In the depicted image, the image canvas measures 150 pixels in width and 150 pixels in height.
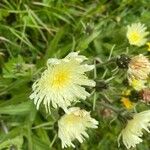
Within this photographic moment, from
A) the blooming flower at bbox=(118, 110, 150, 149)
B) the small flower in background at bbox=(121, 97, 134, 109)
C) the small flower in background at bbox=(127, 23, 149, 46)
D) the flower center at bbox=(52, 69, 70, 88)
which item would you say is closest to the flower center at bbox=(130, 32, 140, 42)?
the small flower in background at bbox=(127, 23, 149, 46)

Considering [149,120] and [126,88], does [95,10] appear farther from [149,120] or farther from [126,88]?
[149,120]

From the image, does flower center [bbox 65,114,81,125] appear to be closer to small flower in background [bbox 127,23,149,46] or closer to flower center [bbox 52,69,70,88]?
flower center [bbox 52,69,70,88]

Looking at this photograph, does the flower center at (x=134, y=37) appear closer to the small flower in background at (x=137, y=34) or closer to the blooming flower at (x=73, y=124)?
the small flower in background at (x=137, y=34)

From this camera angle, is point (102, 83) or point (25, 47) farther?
point (25, 47)

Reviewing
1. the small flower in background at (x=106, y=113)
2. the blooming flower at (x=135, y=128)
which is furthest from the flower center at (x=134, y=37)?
the blooming flower at (x=135, y=128)

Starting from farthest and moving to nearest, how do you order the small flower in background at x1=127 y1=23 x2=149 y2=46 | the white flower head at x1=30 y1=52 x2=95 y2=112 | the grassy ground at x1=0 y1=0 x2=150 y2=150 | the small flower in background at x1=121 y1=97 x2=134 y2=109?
the small flower in background at x1=127 y1=23 x2=149 y2=46 → the small flower in background at x1=121 y1=97 x2=134 y2=109 → the grassy ground at x1=0 y1=0 x2=150 y2=150 → the white flower head at x1=30 y1=52 x2=95 y2=112

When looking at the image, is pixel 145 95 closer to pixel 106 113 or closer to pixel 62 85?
pixel 106 113

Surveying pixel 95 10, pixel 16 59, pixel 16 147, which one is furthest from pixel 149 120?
pixel 95 10
